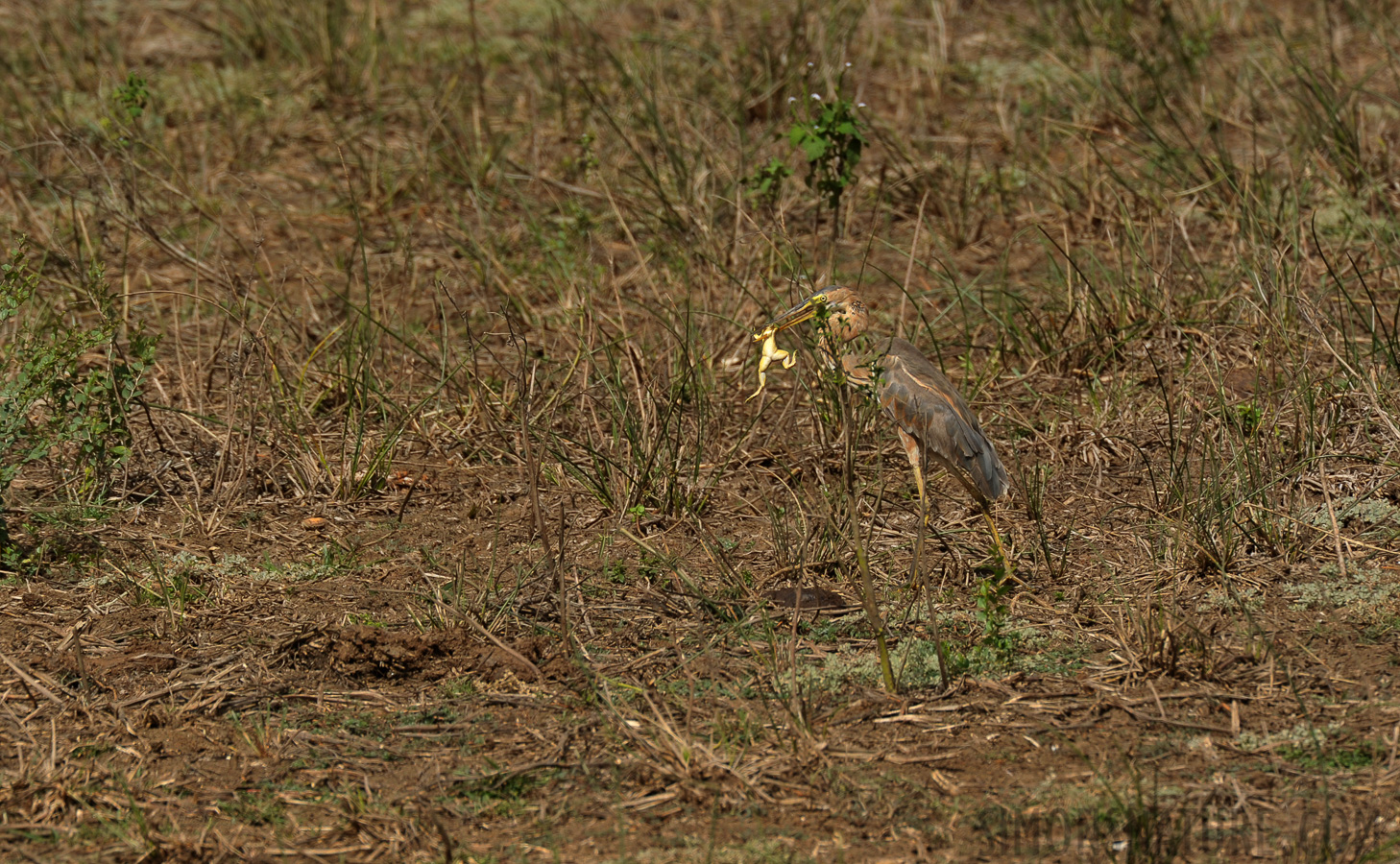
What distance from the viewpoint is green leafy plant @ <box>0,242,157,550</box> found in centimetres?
468

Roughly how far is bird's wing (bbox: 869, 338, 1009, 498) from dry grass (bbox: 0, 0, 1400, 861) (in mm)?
147

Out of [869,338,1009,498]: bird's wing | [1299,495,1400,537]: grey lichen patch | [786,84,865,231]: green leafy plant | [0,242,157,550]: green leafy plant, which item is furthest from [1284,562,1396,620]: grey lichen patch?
[0,242,157,550]: green leafy plant

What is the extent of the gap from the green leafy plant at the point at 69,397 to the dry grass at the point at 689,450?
6.9 inches

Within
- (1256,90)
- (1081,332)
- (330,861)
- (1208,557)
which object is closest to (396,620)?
(330,861)

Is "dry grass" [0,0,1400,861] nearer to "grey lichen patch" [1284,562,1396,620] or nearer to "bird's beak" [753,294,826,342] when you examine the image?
"grey lichen patch" [1284,562,1396,620]

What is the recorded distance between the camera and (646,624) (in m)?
4.41

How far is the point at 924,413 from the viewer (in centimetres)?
505

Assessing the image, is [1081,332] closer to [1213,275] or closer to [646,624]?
[1213,275]

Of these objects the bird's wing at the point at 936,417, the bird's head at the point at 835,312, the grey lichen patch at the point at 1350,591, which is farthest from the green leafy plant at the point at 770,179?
the grey lichen patch at the point at 1350,591

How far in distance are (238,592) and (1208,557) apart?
9.81 feet

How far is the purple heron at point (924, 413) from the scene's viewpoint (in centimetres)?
490

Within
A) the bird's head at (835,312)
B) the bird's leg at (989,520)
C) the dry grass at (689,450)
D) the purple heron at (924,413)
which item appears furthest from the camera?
the bird's head at (835,312)

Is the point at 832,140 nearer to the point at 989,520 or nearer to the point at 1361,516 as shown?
the point at 989,520

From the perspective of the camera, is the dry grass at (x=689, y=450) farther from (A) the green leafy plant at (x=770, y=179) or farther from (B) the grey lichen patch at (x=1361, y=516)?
(A) the green leafy plant at (x=770, y=179)
